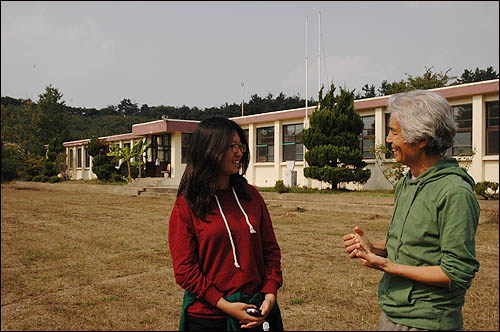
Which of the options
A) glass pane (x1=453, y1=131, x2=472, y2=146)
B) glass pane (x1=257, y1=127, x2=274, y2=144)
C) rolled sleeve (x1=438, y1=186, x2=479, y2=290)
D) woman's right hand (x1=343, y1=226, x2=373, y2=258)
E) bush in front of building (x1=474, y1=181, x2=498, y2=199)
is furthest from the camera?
glass pane (x1=257, y1=127, x2=274, y2=144)

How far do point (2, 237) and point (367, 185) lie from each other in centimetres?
1086

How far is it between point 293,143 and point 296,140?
0.71 ft

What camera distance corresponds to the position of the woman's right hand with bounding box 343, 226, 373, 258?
1.54m

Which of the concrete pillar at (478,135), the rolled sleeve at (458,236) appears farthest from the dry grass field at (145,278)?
the concrete pillar at (478,135)

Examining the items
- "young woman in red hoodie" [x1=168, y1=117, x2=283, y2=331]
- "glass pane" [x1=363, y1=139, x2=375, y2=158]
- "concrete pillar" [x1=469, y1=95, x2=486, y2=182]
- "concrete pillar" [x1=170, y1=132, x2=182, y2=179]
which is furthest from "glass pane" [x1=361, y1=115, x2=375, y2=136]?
"young woman in red hoodie" [x1=168, y1=117, x2=283, y2=331]

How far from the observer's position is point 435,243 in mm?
1456

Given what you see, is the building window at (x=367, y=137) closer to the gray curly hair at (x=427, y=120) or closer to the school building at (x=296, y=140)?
the school building at (x=296, y=140)

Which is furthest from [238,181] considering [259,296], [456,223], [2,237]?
[2,237]

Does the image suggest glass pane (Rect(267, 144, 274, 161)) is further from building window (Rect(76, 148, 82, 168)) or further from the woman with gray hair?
the woman with gray hair

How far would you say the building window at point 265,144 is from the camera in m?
19.2

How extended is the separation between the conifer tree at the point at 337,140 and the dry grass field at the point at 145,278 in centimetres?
408

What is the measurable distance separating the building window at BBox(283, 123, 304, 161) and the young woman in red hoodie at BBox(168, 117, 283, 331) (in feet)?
52.9

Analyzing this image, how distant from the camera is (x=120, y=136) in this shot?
27.5 metres

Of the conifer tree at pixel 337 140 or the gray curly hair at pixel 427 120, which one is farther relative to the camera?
the conifer tree at pixel 337 140
